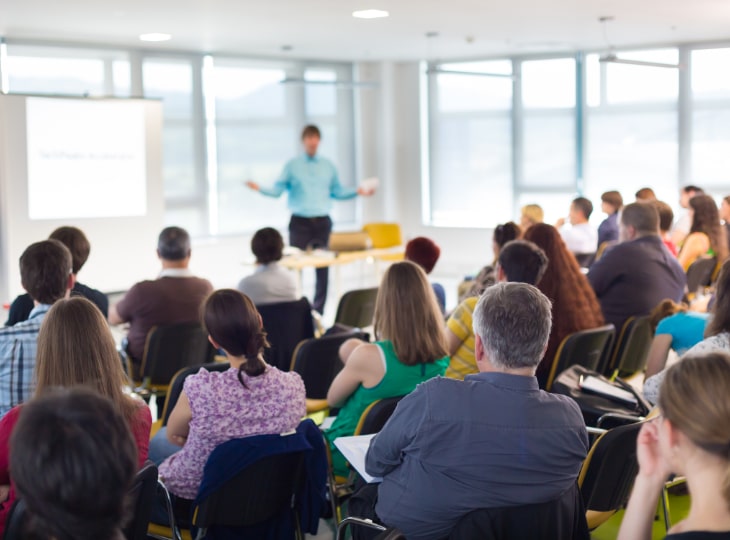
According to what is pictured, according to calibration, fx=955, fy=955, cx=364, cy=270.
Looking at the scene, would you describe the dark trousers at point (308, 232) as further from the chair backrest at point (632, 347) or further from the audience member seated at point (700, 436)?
the audience member seated at point (700, 436)

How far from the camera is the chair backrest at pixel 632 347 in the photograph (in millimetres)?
5230

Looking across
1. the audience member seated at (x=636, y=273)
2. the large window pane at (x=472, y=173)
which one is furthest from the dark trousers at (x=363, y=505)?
the large window pane at (x=472, y=173)

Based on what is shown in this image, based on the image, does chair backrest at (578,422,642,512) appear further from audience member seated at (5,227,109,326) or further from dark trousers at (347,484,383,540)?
audience member seated at (5,227,109,326)

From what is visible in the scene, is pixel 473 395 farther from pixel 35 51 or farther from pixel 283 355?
pixel 35 51

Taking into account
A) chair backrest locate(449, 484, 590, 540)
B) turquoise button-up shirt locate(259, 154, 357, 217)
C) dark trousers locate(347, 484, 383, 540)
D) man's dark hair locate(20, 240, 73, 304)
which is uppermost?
turquoise button-up shirt locate(259, 154, 357, 217)

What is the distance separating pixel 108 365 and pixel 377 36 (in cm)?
818

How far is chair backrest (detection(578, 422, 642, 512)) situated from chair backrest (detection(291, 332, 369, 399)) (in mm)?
1804

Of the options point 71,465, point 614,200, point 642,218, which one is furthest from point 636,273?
point 71,465

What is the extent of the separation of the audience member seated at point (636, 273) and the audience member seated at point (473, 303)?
1.19 meters

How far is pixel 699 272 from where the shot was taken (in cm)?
720

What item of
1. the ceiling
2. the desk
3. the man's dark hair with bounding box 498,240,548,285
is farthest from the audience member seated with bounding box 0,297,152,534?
the desk

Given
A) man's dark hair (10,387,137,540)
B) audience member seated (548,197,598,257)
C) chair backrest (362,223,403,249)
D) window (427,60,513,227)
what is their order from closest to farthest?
1. man's dark hair (10,387,137,540)
2. audience member seated (548,197,598,257)
3. chair backrest (362,223,403,249)
4. window (427,60,513,227)

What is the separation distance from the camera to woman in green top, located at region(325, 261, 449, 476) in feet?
11.8

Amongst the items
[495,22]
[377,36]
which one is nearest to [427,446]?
[495,22]
